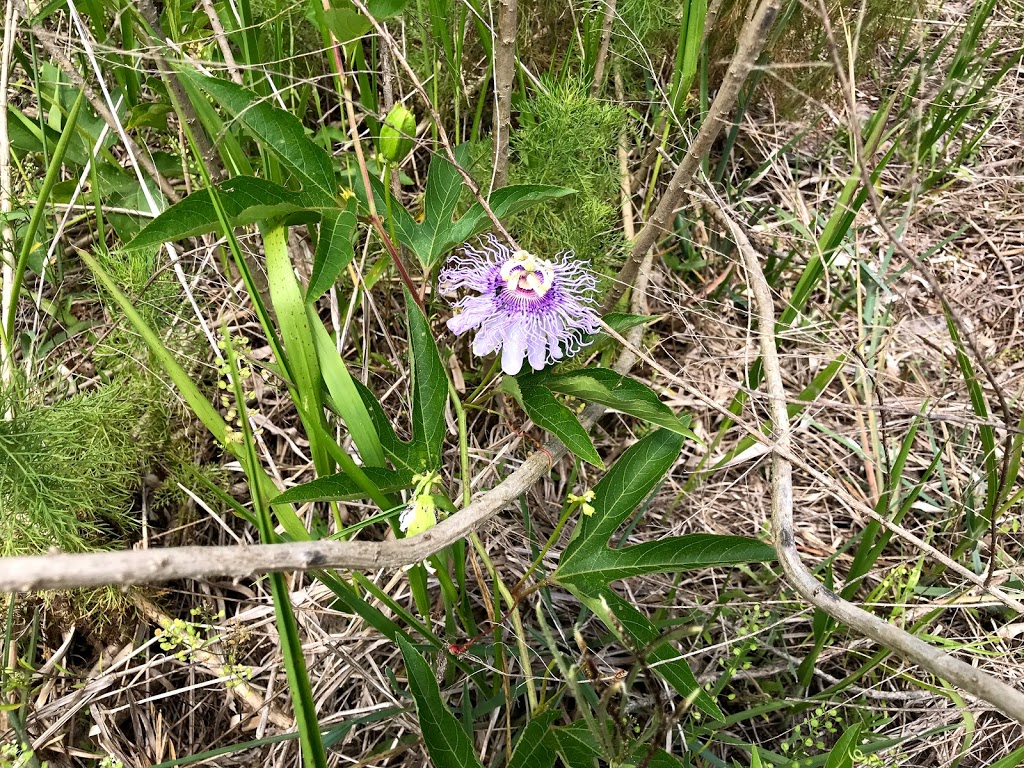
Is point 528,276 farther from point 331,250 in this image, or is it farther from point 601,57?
point 601,57

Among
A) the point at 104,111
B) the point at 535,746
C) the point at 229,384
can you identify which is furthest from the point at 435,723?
the point at 104,111

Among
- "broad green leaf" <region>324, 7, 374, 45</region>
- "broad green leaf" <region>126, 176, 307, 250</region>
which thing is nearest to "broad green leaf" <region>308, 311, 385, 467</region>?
"broad green leaf" <region>126, 176, 307, 250</region>

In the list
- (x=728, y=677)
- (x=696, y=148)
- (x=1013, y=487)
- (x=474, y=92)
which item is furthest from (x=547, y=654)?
(x=474, y=92)

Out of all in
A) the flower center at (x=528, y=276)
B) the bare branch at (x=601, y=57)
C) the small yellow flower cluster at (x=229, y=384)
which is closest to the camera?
the flower center at (x=528, y=276)

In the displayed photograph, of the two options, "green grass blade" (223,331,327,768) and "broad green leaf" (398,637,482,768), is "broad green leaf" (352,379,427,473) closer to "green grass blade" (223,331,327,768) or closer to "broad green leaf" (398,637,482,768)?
"broad green leaf" (398,637,482,768)

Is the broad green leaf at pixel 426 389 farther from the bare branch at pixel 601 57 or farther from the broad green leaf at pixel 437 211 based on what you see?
the bare branch at pixel 601 57

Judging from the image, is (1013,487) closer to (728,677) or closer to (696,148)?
(728,677)

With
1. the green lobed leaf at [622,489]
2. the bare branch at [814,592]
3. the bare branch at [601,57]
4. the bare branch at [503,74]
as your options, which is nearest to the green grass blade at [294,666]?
the green lobed leaf at [622,489]
